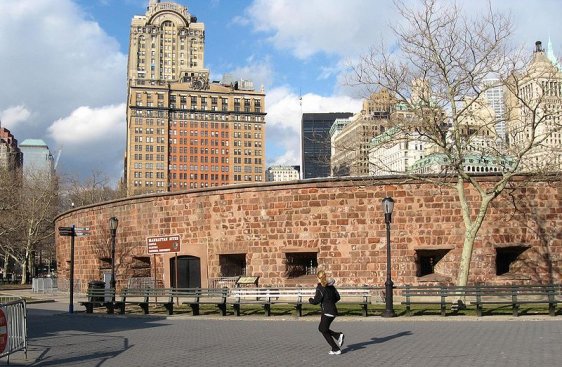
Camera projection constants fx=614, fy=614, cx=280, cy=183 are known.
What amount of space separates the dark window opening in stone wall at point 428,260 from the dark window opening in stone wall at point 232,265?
7065 millimetres

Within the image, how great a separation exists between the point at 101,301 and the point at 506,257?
15.0 meters

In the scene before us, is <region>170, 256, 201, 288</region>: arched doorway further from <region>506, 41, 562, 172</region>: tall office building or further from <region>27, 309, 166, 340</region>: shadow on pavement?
<region>506, 41, 562, 172</region>: tall office building

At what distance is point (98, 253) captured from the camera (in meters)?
30.8

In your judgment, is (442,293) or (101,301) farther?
(101,301)

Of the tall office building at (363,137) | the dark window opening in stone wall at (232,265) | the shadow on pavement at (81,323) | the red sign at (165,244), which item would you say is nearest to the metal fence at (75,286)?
the dark window opening in stone wall at (232,265)

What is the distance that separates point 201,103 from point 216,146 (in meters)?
11.0

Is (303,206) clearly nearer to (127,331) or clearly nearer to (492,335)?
(127,331)

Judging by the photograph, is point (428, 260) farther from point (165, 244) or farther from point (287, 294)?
point (165, 244)

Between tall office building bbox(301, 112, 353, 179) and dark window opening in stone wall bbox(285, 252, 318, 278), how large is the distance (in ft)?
11.8

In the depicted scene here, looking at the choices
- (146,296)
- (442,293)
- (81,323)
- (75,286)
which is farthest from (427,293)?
(75,286)

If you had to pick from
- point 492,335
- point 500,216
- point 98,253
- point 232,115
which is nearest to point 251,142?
point 232,115

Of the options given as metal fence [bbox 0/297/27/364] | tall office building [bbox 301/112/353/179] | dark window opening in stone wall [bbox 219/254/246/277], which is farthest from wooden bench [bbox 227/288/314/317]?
metal fence [bbox 0/297/27/364]

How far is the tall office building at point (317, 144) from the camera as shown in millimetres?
21656

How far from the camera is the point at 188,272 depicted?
86.3 feet
